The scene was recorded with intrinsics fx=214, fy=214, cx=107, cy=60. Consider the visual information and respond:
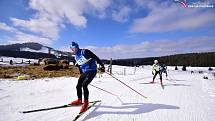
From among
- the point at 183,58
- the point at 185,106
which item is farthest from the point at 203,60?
the point at 185,106

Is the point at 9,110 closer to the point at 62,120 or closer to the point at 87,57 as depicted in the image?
the point at 62,120

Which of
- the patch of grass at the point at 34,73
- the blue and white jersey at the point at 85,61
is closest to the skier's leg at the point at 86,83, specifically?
the blue and white jersey at the point at 85,61

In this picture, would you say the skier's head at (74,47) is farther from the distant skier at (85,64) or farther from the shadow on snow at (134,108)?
the shadow on snow at (134,108)

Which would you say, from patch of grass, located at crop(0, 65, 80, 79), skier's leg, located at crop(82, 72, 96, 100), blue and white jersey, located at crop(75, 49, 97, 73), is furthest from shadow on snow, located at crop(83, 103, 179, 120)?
patch of grass, located at crop(0, 65, 80, 79)

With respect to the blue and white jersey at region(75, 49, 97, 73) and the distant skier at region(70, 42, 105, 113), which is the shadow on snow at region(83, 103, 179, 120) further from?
the blue and white jersey at region(75, 49, 97, 73)

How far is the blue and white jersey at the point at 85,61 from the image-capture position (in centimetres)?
637

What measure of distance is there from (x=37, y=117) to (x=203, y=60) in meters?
132

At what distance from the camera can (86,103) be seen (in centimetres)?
628

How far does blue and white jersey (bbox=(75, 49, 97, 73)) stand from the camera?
6367 millimetres

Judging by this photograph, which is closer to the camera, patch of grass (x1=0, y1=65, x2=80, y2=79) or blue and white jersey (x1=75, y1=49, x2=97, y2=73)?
blue and white jersey (x1=75, y1=49, x2=97, y2=73)

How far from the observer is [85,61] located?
251 inches

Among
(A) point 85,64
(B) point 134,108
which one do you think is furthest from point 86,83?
(B) point 134,108

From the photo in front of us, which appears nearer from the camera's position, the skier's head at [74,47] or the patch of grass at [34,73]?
the skier's head at [74,47]

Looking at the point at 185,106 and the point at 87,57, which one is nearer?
the point at 87,57
